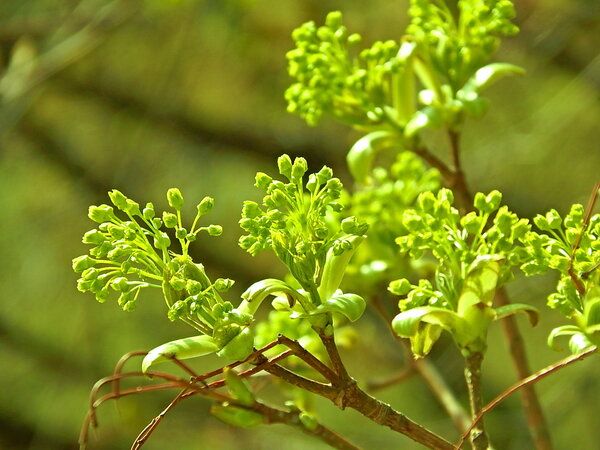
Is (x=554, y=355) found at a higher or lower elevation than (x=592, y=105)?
lower

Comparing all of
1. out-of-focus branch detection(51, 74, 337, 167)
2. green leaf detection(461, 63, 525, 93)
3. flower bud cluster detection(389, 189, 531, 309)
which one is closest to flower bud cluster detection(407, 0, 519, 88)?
green leaf detection(461, 63, 525, 93)

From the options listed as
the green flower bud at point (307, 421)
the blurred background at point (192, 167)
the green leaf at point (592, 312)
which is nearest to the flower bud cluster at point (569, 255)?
the green leaf at point (592, 312)

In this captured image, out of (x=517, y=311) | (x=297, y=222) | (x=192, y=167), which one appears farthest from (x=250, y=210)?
(x=192, y=167)

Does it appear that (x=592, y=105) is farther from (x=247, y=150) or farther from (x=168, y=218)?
(x=168, y=218)

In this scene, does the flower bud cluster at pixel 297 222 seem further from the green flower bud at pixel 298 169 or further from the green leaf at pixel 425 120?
the green leaf at pixel 425 120

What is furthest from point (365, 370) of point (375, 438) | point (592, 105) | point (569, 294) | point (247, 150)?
point (569, 294)

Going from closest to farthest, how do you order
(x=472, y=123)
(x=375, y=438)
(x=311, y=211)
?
(x=311, y=211), (x=375, y=438), (x=472, y=123)
